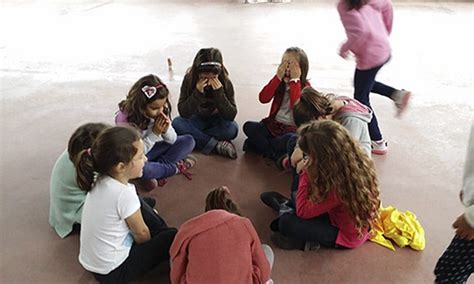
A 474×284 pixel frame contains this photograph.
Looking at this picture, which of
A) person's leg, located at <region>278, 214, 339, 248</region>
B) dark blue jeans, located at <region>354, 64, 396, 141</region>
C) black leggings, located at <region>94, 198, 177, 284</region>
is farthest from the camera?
dark blue jeans, located at <region>354, 64, 396, 141</region>

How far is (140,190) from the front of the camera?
2100 mm

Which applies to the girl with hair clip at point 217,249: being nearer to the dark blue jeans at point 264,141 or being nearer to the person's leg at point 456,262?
the person's leg at point 456,262

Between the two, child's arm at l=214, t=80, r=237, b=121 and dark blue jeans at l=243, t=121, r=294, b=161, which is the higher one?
child's arm at l=214, t=80, r=237, b=121

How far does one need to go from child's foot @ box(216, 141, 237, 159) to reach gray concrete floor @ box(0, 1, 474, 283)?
0.13 ft

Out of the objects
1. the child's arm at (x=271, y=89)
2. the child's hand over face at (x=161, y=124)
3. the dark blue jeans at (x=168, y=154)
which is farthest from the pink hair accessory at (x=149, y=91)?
the child's arm at (x=271, y=89)

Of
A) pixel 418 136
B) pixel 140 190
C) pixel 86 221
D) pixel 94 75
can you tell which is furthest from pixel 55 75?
pixel 418 136

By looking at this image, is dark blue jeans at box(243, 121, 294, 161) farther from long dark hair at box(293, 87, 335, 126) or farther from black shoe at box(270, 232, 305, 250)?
black shoe at box(270, 232, 305, 250)

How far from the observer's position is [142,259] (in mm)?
1542

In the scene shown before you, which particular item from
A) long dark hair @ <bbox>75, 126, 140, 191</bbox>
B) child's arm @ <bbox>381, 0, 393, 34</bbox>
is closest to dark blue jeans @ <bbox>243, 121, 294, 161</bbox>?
child's arm @ <bbox>381, 0, 393, 34</bbox>

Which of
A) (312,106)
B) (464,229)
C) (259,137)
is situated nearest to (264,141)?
(259,137)

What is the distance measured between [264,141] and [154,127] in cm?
59

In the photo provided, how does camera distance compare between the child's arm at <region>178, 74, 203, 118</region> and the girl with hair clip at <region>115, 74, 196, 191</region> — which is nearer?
the girl with hair clip at <region>115, 74, 196, 191</region>

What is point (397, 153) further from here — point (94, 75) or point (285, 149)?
point (94, 75)

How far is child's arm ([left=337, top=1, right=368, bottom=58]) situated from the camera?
7.12 ft
